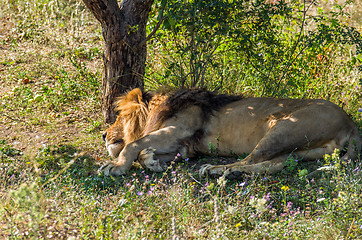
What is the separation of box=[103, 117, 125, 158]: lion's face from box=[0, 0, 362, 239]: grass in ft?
0.56

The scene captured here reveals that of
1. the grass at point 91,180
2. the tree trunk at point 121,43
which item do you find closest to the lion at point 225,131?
the grass at point 91,180

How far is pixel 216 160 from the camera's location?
15.7 ft

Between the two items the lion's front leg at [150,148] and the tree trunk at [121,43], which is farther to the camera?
the tree trunk at [121,43]

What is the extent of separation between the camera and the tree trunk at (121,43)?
5.38m

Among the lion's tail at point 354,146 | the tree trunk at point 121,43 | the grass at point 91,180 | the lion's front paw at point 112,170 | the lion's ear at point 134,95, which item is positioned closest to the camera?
the grass at point 91,180

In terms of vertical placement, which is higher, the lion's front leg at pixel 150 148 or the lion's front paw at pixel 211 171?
the lion's front leg at pixel 150 148

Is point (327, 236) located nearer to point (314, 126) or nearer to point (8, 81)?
point (314, 126)

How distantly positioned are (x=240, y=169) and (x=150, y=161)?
926 millimetres

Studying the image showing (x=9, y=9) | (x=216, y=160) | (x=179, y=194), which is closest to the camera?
(x=179, y=194)

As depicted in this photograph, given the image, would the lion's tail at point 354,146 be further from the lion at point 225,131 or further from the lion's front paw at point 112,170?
the lion's front paw at point 112,170

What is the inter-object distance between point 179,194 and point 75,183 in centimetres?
118

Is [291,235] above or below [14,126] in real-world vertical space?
below

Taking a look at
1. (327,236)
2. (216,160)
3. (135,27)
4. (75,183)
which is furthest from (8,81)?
(327,236)

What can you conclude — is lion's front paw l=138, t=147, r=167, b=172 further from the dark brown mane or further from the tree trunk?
the tree trunk
